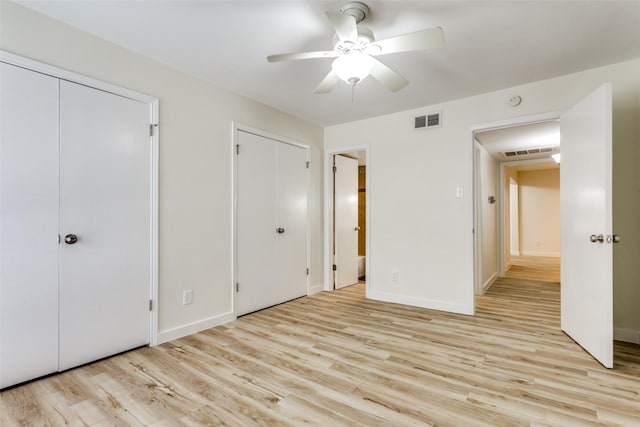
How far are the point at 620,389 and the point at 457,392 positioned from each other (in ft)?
3.37

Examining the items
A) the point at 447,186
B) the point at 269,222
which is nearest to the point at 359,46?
the point at 447,186

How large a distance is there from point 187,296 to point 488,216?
181 inches

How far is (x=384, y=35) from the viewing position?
2236 millimetres

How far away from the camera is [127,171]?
2451 millimetres

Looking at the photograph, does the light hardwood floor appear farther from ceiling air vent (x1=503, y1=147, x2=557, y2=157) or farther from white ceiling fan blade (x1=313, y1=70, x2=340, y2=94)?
ceiling air vent (x1=503, y1=147, x2=557, y2=157)

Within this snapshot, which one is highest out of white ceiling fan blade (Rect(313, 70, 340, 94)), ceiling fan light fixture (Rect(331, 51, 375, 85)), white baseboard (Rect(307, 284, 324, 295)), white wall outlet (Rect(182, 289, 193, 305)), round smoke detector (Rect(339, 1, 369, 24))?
round smoke detector (Rect(339, 1, 369, 24))

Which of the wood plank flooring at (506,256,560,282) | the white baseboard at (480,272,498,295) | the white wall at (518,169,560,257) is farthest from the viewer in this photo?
the white wall at (518,169,560,257)

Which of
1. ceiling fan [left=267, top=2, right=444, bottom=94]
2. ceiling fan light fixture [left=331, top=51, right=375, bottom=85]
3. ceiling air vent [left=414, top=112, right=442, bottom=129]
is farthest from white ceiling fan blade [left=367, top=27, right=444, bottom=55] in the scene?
ceiling air vent [left=414, top=112, right=442, bottom=129]

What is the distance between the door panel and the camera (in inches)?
→ 132

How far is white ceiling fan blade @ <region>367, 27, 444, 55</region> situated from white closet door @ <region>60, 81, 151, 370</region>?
6.55 ft

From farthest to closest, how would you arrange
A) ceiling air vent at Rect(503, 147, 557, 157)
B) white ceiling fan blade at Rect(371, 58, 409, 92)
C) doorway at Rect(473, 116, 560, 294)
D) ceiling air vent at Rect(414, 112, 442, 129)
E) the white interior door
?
ceiling air vent at Rect(503, 147, 557, 157), the white interior door, doorway at Rect(473, 116, 560, 294), ceiling air vent at Rect(414, 112, 442, 129), white ceiling fan blade at Rect(371, 58, 409, 92)

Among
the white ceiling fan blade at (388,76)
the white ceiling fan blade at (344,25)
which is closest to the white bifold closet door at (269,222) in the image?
the white ceiling fan blade at (388,76)

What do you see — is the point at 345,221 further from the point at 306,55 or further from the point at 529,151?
the point at 529,151

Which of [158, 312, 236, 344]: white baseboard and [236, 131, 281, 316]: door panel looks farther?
[236, 131, 281, 316]: door panel
